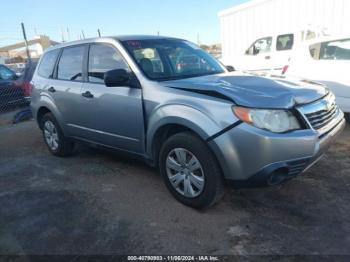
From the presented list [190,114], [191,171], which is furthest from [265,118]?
[191,171]

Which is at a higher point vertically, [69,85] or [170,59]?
[170,59]

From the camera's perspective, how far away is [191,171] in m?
3.27

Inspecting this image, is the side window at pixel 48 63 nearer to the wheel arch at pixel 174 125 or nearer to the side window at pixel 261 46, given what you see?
the wheel arch at pixel 174 125

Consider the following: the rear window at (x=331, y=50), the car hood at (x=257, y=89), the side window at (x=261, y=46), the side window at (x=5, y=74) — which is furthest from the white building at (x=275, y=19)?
the side window at (x=5, y=74)

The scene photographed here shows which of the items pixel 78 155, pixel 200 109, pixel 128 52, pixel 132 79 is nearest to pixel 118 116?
pixel 132 79

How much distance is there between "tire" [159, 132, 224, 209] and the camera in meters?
3.08

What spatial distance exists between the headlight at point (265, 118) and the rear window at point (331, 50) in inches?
152

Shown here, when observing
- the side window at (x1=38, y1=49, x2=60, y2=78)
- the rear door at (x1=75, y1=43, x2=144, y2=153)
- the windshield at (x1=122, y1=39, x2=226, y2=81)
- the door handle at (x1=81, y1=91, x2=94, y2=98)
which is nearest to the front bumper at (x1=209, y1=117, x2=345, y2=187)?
the rear door at (x1=75, y1=43, x2=144, y2=153)

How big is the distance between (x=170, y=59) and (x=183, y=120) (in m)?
1.19

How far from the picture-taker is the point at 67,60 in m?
4.86

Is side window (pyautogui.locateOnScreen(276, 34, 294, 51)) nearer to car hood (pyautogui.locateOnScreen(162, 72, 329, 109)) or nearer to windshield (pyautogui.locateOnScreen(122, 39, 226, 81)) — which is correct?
windshield (pyautogui.locateOnScreen(122, 39, 226, 81))

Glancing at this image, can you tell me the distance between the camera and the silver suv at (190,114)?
9.44ft

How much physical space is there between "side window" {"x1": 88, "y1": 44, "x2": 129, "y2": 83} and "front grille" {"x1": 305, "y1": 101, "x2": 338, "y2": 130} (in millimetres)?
2020

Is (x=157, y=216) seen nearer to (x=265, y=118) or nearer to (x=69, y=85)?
(x=265, y=118)
